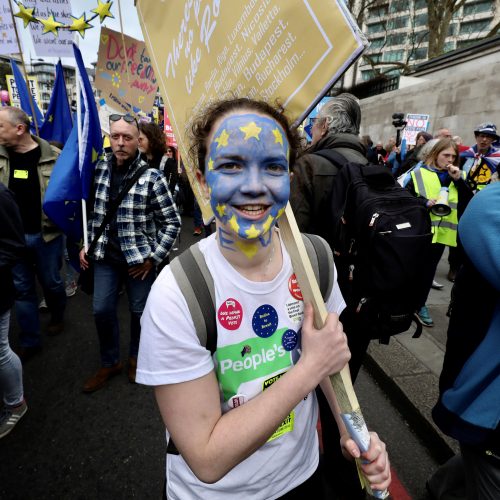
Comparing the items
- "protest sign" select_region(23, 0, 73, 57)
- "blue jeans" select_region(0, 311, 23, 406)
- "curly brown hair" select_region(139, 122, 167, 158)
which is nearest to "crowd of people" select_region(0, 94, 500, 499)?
"blue jeans" select_region(0, 311, 23, 406)

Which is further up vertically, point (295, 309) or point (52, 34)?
point (52, 34)

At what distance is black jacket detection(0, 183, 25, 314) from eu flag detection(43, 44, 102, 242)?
48 centimetres

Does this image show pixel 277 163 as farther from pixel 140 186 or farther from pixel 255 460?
pixel 140 186

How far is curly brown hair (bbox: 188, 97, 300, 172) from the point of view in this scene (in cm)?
107

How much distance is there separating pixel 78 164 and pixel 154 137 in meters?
2.00

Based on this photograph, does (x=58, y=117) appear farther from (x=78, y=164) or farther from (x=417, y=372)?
(x=417, y=372)

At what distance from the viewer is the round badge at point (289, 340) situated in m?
1.10

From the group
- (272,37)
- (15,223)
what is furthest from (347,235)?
(15,223)

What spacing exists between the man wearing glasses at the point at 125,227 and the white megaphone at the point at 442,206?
261 centimetres

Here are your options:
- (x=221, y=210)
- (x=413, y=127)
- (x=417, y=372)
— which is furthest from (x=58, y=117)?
(x=413, y=127)

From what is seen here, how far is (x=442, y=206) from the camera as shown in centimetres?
363

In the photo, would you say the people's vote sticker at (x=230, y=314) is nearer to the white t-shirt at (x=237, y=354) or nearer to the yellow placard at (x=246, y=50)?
the white t-shirt at (x=237, y=354)

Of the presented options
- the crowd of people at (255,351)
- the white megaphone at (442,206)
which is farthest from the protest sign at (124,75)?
the white megaphone at (442,206)

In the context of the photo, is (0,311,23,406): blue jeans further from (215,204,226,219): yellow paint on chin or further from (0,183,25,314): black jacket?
(215,204,226,219): yellow paint on chin
